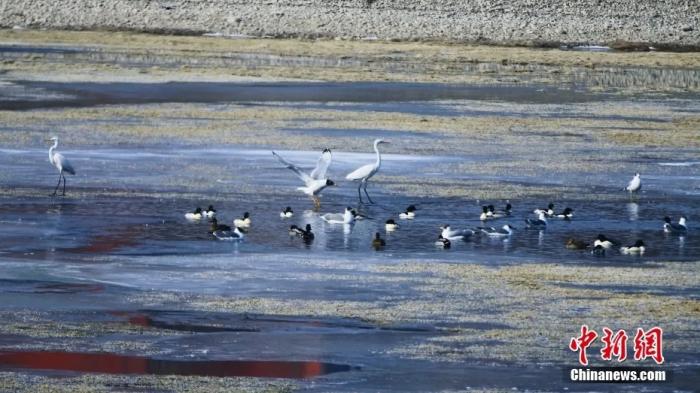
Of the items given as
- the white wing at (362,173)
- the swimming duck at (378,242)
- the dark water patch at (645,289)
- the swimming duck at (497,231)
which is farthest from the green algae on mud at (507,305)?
the white wing at (362,173)

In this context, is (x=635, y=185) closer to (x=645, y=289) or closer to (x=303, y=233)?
(x=303, y=233)

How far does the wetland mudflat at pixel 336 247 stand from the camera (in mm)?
12102

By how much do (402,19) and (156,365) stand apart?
164 feet

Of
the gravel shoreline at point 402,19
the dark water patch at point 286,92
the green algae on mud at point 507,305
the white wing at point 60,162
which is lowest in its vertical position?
the green algae on mud at point 507,305

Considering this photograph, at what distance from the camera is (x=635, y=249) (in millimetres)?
17641

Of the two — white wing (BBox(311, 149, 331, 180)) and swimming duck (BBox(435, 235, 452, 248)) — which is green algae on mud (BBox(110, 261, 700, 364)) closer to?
swimming duck (BBox(435, 235, 452, 248))

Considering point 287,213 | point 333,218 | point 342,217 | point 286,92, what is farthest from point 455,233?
point 286,92

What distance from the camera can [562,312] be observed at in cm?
1385

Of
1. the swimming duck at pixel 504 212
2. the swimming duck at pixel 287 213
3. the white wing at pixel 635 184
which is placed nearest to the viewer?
the swimming duck at pixel 287 213

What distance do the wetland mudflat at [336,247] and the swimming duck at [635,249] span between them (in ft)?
0.89

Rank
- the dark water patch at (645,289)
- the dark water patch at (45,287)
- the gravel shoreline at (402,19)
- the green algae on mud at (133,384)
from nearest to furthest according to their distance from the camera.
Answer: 1. the green algae on mud at (133,384)
2. the dark water patch at (45,287)
3. the dark water patch at (645,289)
4. the gravel shoreline at (402,19)

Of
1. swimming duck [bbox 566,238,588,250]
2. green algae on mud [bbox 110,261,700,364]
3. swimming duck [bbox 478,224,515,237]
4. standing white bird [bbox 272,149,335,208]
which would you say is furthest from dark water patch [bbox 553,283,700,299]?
standing white bird [bbox 272,149,335,208]

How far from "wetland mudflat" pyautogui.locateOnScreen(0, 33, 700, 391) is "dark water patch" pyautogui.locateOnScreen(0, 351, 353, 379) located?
4cm

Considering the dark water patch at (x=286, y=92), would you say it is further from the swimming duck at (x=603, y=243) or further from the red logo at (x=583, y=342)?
the red logo at (x=583, y=342)
